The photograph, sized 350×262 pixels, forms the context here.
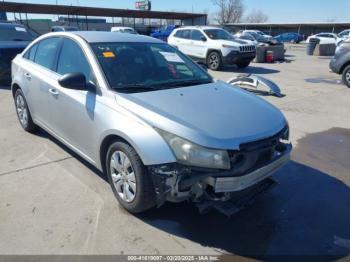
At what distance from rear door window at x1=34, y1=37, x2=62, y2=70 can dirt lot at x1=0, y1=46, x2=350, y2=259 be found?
1223 mm

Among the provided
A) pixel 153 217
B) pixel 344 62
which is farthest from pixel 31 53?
pixel 344 62

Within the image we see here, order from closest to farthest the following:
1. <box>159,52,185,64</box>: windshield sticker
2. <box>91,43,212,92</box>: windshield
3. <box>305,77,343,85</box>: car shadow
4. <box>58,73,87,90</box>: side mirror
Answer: <box>58,73,87,90</box>: side mirror < <box>91,43,212,92</box>: windshield < <box>159,52,185,64</box>: windshield sticker < <box>305,77,343,85</box>: car shadow

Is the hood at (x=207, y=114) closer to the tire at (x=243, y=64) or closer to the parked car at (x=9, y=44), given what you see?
the parked car at (x=9, y=44)

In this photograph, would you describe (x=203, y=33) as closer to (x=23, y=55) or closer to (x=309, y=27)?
(x=23, y=55)

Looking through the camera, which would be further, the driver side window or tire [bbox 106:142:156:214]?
the driver side window

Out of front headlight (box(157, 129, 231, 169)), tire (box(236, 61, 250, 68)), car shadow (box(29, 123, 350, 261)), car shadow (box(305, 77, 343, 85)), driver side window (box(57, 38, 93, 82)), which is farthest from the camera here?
tire (box(236, 61, 250, 68))

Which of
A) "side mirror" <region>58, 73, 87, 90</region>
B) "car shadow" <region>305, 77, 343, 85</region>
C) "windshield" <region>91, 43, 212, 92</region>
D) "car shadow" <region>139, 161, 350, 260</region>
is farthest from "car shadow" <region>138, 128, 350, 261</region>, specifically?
"car shadow" <region>305, 77, 343, 85</region>

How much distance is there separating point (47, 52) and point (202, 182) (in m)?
3.04

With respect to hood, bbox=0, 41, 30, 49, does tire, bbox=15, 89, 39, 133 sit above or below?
below

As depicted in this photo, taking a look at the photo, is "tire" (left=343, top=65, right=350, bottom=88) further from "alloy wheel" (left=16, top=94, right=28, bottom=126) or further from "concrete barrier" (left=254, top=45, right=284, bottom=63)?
"alloy wheel" (left=16, top=94, right=28, bottom=126)

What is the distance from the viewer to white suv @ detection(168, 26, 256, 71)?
43.5ft

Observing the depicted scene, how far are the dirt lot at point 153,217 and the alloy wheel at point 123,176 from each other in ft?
0.71

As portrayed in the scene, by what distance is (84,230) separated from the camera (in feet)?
9.78

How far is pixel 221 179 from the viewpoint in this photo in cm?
261
